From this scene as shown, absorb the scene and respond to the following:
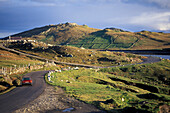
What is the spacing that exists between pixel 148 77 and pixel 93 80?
23516 millimetres

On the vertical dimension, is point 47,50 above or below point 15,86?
above

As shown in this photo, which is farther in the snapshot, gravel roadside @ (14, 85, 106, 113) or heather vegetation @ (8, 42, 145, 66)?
heather vegetation @ (8, 42, 145, 66)

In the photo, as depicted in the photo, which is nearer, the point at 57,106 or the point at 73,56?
the point at 57,106

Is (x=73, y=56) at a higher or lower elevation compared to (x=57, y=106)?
higher

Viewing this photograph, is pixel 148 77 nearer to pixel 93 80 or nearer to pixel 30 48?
pixel 93 80

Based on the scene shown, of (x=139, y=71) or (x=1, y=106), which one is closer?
(x=1, y=106)

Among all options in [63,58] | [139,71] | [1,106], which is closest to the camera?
[1,106]

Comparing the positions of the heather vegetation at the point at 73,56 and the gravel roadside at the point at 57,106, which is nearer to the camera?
the gravel roadside at the point at 57,106

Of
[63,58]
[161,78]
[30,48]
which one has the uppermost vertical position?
[30,48]

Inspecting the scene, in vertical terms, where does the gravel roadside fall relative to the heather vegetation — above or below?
below

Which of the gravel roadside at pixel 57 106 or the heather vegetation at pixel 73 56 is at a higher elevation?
the heather vegetation at pixel 73 56

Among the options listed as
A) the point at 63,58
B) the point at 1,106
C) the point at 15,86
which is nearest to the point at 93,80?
the point at 15,86

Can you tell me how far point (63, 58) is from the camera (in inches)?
3610

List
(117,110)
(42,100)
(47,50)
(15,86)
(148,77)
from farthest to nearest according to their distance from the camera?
1. (47,50)
2. (148,77)
3. (15,86)
4. (42,100)
5. (117,110)
